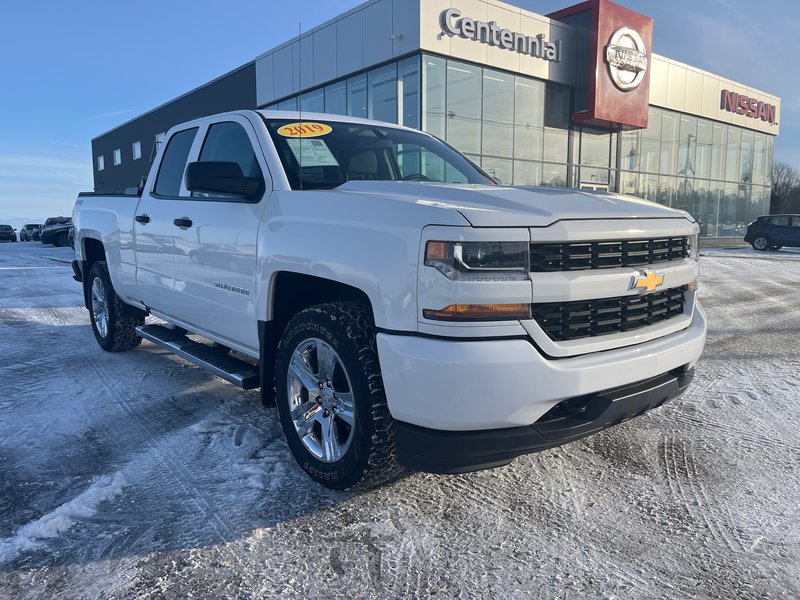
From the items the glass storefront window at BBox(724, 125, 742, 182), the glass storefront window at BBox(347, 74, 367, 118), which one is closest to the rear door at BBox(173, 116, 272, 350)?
the glass storefront window at BBox(347, 74, 367, 118)

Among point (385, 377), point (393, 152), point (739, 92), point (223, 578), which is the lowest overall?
point (223, 578)

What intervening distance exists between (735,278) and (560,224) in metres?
12.0

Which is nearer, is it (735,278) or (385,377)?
(385,377)

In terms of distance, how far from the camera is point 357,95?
63.2ft

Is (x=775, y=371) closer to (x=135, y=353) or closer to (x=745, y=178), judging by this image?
(x=135, y=353)

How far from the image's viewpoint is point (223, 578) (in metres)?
2.25

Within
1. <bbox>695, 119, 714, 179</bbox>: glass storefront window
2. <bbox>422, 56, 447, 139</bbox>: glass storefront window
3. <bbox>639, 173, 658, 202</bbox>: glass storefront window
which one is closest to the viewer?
<bbox>422, 56, 447, 139</bbox>: glass storefront window

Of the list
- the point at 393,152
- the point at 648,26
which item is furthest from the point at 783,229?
the point at 393,152

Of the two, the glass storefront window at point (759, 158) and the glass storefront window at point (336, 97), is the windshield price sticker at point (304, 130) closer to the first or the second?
the glass storefront window at point (336, 97)

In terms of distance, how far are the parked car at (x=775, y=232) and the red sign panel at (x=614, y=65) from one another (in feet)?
25.3

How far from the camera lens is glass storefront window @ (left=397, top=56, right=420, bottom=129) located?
17.2 m

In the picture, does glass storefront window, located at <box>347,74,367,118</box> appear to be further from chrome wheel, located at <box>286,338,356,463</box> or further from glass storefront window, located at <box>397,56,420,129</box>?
chrome wheel, located at <box>286,338,356,463</box>

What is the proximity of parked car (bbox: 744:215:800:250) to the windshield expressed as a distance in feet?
85.0

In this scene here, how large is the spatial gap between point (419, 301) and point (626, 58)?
74.1 feet
